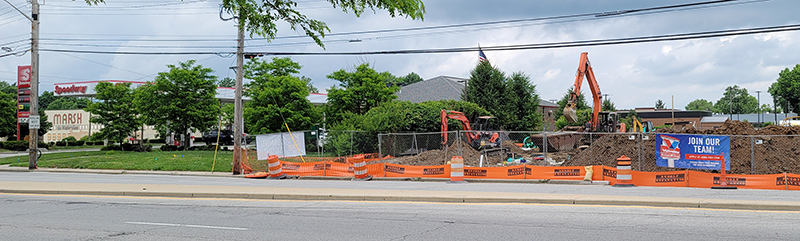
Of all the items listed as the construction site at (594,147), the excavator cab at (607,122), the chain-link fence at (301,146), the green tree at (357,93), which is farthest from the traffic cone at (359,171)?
the green tree at (357,93)

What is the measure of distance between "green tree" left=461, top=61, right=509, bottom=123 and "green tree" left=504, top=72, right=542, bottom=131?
0.47m

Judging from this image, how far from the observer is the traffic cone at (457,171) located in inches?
774

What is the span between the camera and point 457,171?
1966 centimetres

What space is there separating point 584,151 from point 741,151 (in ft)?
20.0

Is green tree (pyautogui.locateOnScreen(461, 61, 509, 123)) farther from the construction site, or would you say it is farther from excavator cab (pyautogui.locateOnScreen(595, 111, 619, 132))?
excavator cab (pyautogui.locateOnScreen(595, 111, 619, 132))

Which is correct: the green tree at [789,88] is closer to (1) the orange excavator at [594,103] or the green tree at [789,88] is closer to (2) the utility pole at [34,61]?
(1) the orange excavator at [594,103]

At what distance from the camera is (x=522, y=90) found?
56.2 m

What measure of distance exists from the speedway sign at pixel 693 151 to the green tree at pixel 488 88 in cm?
3365

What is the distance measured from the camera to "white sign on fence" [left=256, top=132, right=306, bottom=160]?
26.4 m

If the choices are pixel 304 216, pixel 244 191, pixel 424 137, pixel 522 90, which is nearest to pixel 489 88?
pixel 522 90

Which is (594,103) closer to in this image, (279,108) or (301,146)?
(301,146)

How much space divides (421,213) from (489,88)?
43.5 m

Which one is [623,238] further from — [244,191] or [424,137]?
[424,137]

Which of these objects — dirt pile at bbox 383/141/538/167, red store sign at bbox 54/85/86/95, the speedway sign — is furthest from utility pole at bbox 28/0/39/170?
red store sign at bbox 54/85/86/95
